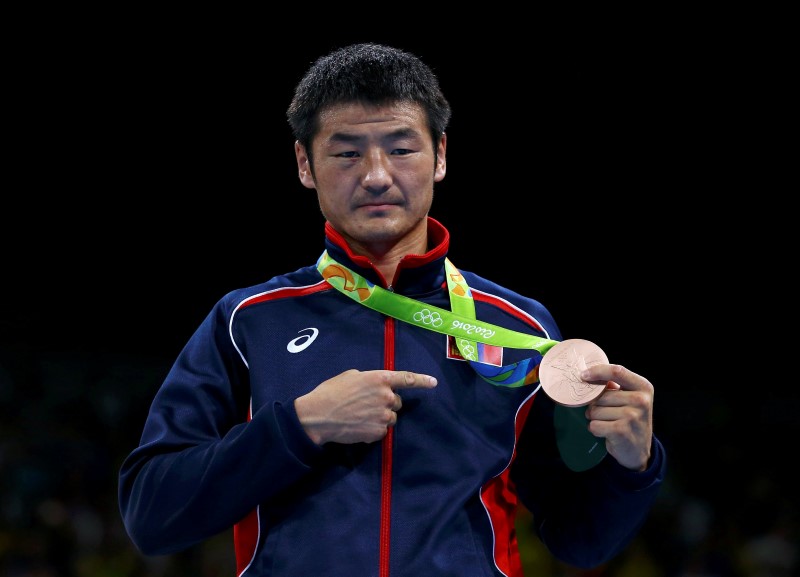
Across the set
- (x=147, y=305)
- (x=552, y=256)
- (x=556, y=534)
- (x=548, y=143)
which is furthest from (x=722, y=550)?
(x=556, y=534)

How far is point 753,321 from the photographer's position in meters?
5.68

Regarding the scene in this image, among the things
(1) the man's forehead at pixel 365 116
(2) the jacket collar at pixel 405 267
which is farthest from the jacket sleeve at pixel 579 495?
(1) the man's forehead at pixel 365 116

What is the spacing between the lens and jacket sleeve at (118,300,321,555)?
1.53 meters

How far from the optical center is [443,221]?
547cm

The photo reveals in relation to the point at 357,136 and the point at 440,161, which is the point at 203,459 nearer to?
the point at 357,136

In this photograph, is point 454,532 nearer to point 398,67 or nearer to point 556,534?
point 556,534

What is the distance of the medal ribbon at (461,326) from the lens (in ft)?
5.61

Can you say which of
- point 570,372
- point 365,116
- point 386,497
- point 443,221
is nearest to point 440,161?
point 365,116

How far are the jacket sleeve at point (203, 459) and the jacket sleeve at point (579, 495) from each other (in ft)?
1.51

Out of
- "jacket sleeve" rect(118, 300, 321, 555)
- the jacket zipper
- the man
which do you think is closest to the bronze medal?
the man

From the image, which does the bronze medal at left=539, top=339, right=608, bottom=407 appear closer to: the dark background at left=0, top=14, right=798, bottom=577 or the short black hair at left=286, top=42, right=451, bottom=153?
the short black hair at left=286, top=42, right=451, bottom=153

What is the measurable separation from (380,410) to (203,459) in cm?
27

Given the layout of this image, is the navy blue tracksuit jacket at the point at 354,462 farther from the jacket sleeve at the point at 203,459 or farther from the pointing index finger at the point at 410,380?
the pointing index finger at the point at 410,380

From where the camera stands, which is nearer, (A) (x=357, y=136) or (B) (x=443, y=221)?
(A) (x=357, y=136)
